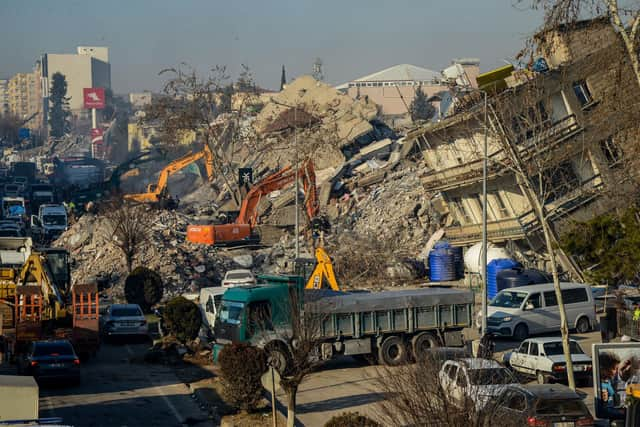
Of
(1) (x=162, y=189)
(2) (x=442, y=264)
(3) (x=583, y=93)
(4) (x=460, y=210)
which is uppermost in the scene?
(3) (x=583, y=93)

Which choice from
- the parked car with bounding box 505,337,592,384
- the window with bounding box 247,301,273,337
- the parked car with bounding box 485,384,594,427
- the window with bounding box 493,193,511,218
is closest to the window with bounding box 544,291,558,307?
the parked car with bounding box 505,337,592,384

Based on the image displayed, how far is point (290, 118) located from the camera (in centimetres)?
7325

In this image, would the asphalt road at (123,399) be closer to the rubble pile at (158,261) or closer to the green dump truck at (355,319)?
the green dump truck at (355,319)

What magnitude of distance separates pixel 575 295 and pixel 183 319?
12.7 meters

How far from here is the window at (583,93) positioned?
39.2 meters

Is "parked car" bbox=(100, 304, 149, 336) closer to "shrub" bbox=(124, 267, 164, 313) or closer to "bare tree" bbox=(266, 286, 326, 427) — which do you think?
"shrub" bbox=(124, 267, 164, 313)

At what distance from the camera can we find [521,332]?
30.5m

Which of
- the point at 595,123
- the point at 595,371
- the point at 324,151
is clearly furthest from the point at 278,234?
the point at 595,371

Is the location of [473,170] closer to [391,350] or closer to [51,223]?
[391,350]

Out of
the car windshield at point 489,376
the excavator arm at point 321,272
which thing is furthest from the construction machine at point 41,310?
the car windshield at point 489,376

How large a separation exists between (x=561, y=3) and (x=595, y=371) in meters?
7.25

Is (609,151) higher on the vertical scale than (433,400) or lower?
higher

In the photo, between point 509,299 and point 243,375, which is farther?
point 509,299

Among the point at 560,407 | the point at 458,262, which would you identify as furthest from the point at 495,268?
the point at 560,407
